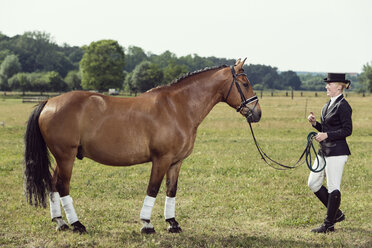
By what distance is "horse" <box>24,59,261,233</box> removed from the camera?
623 centimetres

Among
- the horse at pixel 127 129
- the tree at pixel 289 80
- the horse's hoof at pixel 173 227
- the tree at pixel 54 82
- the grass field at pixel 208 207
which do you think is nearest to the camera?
the horse at pixel 127 129

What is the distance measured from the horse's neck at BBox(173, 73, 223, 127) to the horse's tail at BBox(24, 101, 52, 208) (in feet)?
8.02

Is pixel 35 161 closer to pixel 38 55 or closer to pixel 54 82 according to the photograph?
pixel 54 82

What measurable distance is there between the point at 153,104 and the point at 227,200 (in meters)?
3.60

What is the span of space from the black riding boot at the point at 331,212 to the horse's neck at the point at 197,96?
267 cm

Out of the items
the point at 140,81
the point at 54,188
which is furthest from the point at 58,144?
the point at 140,81

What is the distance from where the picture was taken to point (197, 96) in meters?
6.63

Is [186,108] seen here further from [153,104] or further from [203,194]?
[203,194]

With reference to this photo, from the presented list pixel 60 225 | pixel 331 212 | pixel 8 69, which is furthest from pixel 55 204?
pixel 8 69

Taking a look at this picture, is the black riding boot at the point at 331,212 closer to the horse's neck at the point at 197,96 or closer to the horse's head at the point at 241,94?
the horse's head at the point at 241,94

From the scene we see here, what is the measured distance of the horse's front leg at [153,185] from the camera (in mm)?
6285

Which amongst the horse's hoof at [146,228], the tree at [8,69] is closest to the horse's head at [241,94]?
Result: the horse's hoof at [146,228]

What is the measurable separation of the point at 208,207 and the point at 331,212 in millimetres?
2704

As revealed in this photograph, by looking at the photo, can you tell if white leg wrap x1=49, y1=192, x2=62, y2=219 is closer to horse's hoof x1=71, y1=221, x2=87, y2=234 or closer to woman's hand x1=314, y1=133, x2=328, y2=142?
horse's hoof x1=71, y1=221, x2=87, y2=234
